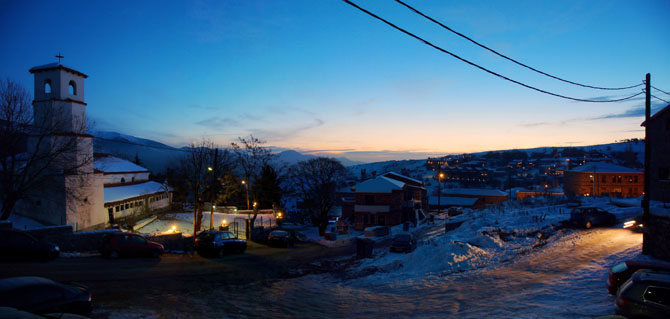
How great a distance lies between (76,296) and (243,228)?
2508cm

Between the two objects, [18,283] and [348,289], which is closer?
[18,283]

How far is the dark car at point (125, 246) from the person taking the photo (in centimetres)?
1634

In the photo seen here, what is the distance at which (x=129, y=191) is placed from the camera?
39531 mm

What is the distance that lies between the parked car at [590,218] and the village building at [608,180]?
41511 millimetres

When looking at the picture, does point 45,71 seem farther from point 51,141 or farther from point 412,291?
point 412,291

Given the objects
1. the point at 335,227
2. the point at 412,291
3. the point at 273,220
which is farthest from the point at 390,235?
the point at 412,291

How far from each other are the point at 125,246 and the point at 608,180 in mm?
72970

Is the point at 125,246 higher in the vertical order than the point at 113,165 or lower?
lower

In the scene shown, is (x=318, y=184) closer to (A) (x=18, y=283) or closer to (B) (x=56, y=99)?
(B) (x=56, y=99)

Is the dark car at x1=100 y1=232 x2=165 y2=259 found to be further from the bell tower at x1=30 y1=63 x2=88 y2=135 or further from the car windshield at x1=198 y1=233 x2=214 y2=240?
the bell tower at x1=30 y1=63 x2=88 y2=135

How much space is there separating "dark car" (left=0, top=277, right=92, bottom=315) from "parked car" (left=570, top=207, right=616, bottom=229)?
2591 cm

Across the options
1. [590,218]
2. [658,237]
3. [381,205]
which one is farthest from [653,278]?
[381,205]

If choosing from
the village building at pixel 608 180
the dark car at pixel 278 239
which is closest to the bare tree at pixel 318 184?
the dark car at pixel 278 239

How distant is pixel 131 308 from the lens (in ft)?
30.9
